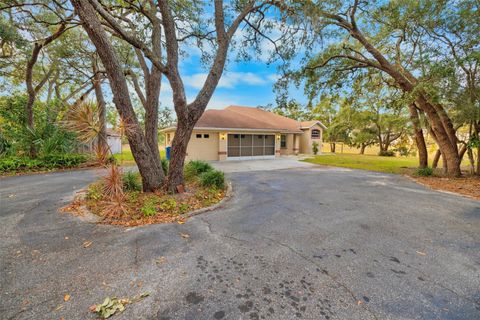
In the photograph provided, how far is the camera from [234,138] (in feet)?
50.9

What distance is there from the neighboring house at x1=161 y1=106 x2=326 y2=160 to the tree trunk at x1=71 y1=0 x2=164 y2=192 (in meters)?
8.46

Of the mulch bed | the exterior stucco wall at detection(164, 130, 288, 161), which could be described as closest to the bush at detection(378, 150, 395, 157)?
the exterior stucco wall at detection(164, 130, 288, 161)

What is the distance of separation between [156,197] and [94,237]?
1.74 metres

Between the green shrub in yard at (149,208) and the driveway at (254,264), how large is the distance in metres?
0.49

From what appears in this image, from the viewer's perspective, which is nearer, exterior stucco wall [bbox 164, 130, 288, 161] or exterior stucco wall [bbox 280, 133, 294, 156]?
exterior stucco wall [bbox 164, 130, 288, 161]

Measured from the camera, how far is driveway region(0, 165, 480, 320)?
1915 millimetres

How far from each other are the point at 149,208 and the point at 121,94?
2.60 metres

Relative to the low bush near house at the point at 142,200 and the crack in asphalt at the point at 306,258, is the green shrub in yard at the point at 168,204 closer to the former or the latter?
the low bush near house at the point at 142,200

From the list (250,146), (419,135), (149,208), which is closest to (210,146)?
(250,146)

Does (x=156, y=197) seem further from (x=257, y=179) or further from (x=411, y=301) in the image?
(x=411, y=301)

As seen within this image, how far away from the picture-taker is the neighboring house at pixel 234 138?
1417 cm

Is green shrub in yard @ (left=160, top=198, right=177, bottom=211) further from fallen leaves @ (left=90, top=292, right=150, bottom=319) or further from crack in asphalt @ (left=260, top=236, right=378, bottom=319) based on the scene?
fallen leaves @ (left=90, top=292, right=150, bottom=319)

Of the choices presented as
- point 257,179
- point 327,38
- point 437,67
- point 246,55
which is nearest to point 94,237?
point 257,179

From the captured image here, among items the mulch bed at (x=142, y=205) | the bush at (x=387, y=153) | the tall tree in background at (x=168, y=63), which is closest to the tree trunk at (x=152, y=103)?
the tall tree in background at (x=168, y=63)
